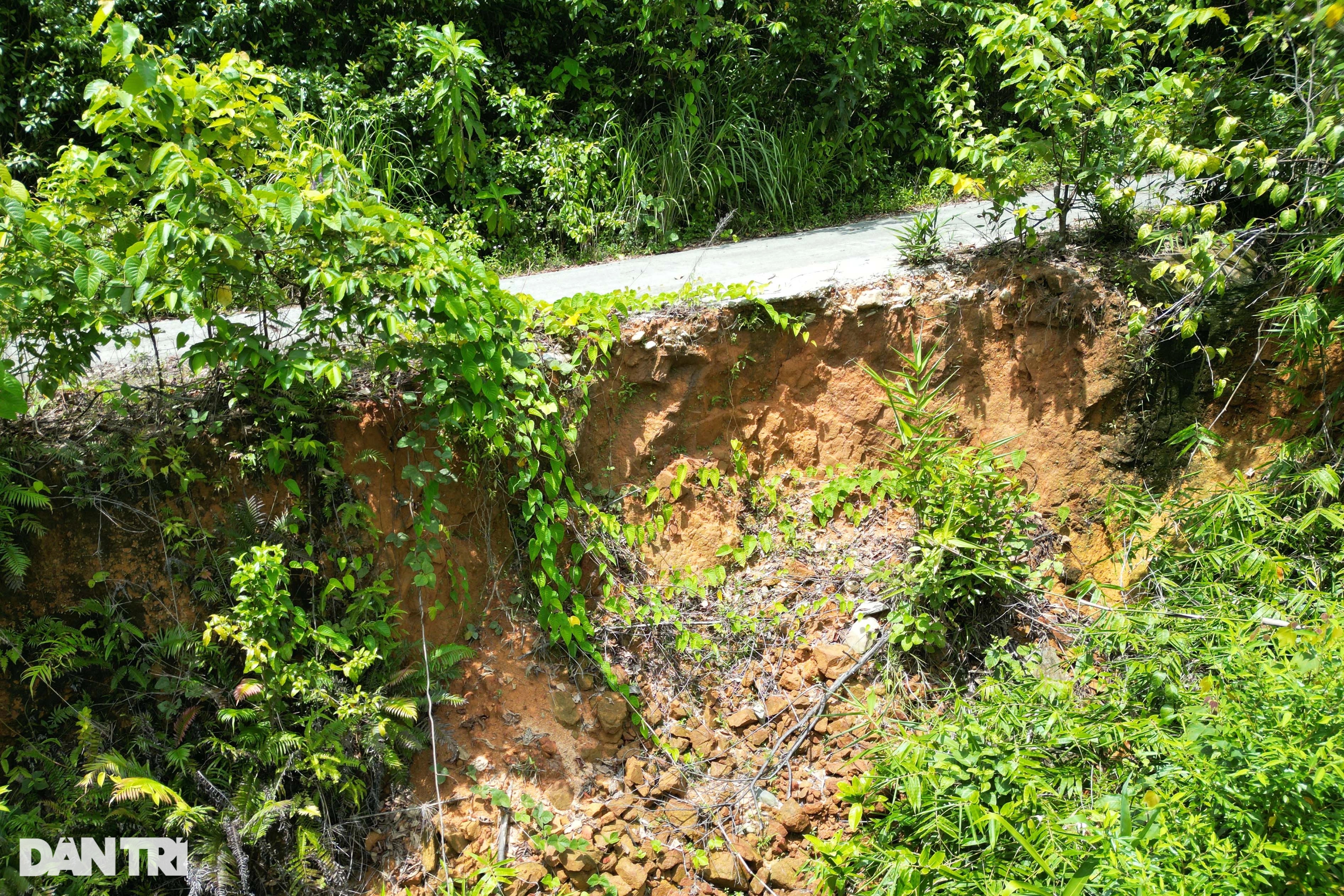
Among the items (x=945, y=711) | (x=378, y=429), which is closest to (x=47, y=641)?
(x=378, y=429)

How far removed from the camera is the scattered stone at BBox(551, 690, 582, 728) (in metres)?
3.83

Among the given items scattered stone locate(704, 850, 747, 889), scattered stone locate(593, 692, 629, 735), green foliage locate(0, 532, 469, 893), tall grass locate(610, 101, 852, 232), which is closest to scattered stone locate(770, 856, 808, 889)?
scattered stone locate(704, 850, 747, 889)

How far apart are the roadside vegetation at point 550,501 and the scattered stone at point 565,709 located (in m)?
0.23

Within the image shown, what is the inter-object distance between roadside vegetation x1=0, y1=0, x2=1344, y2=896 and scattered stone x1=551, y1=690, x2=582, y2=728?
0.76 feet

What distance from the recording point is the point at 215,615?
3.22m

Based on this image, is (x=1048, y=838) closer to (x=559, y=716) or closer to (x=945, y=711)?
(x=945, y=711)

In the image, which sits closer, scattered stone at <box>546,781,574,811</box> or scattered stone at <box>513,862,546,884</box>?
scattered stone at <box>513,862,546,884</box>

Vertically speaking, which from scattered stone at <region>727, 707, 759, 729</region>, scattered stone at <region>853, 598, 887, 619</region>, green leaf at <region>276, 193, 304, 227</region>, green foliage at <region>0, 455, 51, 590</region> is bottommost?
scattered stone at <region>727, 707, 759, 729</region>

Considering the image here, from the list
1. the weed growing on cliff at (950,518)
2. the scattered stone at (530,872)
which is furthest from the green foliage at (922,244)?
the scattered stone at (530,872)

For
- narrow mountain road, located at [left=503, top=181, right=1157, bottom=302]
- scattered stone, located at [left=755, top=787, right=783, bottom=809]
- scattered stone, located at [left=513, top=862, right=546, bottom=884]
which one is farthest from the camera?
narrow mountain road, located at [left=503, top=181, right=1157, bottom=302]

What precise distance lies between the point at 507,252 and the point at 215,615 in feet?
12.2

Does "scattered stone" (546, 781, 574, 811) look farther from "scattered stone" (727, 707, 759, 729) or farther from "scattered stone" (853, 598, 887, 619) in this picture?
"scattered stone" (853, 598, 887, 619)

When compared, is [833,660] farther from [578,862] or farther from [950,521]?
[578,862]

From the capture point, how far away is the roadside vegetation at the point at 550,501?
289 cm
